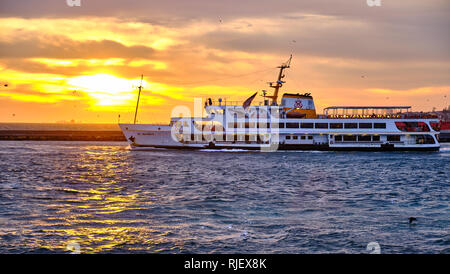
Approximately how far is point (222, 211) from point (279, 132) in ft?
170

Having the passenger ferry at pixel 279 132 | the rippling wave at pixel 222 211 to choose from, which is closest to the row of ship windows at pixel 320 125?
the passenger ferry at pixel 279 132

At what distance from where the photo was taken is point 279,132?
72.6m

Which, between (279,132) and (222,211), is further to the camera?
(279,132)

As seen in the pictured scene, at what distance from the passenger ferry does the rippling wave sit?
3028 cm

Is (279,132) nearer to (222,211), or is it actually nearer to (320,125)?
(320,125)

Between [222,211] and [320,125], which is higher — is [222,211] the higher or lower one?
the lower one

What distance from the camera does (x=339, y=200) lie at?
25.6m

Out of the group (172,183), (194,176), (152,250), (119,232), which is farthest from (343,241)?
(194,176)

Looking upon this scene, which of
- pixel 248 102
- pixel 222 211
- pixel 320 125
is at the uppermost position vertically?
pixel 248 102

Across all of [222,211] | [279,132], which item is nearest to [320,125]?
[279,132]

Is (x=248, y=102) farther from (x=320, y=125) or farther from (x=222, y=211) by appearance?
(x=222, y=211)

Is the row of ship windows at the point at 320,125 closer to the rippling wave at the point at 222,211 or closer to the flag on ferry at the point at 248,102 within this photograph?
the flag on ferry at the point at 248,102

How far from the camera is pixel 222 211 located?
2200 centimetres
